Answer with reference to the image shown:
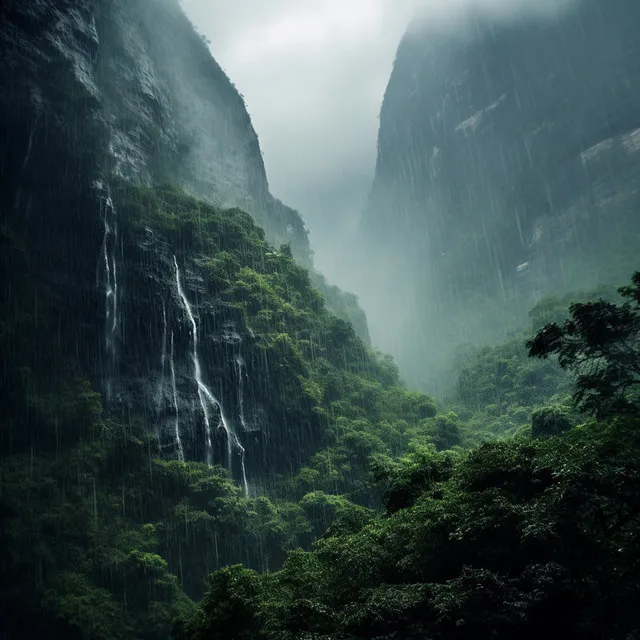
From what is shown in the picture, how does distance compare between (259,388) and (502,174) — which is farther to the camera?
(502,174)

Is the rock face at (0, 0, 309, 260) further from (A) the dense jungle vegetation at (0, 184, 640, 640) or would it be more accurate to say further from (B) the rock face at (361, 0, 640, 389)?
(B) the rock face at (361, 0, 640, 389)

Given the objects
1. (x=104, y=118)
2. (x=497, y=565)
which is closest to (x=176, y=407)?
(x=104, y=118)

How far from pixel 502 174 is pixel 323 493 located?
60.4 meters

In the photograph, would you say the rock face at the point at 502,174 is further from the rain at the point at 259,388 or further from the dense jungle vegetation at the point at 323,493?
the dense jungle vegetation at the point at 323,493

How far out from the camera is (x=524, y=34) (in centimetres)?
7131

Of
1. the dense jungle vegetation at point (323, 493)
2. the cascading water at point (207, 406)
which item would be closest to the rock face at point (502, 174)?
the dense jungle vegetation at point (323, 493)

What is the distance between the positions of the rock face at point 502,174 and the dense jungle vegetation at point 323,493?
15.3 m

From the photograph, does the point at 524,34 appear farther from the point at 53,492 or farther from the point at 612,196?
the point at 53,492

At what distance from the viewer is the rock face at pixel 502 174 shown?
5688cm

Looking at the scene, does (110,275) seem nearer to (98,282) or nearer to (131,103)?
(98,282)

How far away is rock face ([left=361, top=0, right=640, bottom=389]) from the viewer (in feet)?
187

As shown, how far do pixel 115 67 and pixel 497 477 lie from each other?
36.9 metres

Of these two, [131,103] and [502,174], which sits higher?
[502,174]

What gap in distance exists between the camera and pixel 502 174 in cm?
7200
